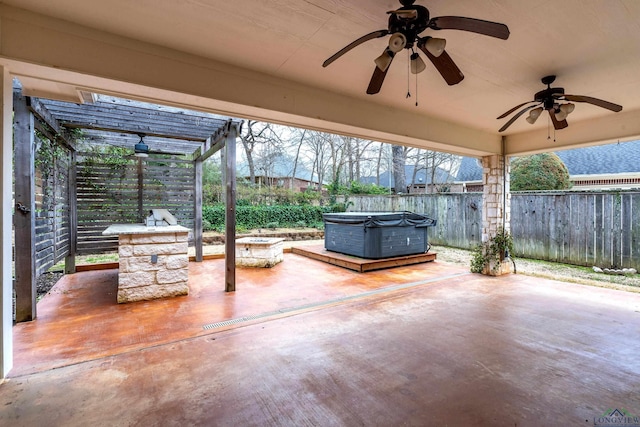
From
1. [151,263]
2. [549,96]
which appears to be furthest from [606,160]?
[151,263]

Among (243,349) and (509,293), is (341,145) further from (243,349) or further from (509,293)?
(243,349)

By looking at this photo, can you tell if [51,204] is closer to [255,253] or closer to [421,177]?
[255,253]

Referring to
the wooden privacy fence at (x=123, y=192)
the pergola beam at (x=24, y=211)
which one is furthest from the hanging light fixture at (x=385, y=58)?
the wooden privacy fence at (x=123, y=192)

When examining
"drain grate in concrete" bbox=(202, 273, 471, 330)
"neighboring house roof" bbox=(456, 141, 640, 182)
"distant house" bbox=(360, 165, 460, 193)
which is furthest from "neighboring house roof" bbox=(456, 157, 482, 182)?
"drain grate in concrete" bbox=(202, 273, 471, 330)

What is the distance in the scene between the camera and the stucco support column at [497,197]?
5453 mm

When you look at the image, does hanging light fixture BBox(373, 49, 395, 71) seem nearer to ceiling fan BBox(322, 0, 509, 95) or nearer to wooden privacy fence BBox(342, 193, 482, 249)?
ceiling fan BBox(322, 0, 509, 95)

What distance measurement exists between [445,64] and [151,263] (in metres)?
3.81

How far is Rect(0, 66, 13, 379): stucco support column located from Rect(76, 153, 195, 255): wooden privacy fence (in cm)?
340

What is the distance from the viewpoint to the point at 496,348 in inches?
103

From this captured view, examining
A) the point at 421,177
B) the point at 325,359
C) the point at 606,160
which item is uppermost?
the point at 421,177

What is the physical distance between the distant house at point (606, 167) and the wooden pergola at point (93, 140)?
8171 mm

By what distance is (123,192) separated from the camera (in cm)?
546

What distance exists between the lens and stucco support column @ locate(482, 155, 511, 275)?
545 centimetres

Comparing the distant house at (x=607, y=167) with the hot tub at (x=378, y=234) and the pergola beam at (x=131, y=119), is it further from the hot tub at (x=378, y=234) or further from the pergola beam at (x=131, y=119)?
the pergola beam at (x=131, y=119)
